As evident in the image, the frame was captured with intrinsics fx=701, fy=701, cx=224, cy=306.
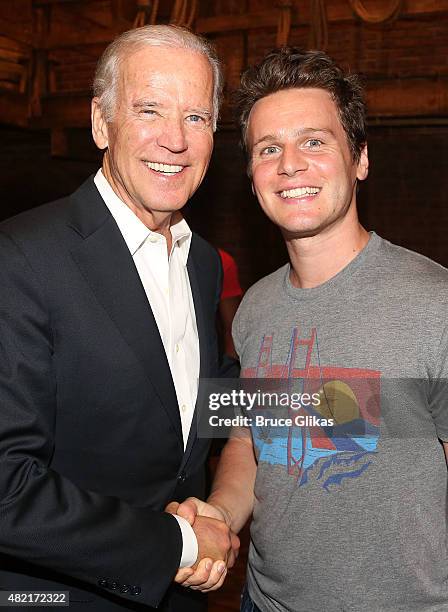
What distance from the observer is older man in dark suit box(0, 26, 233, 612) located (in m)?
1.59

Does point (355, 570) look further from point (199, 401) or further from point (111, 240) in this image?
point (111, 240)

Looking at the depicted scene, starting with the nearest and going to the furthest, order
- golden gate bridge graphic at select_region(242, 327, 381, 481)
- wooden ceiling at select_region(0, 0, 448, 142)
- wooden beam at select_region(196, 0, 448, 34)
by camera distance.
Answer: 1. golden gate bridge graphic at select_region(242, 327, 381, 481)
2. wooden ceiling at select_region(0, 0, 448, 142)
3. wooden beam at select_region(196, 0, 448, 34)

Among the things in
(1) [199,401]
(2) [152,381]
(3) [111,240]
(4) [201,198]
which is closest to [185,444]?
(1) [199,401]

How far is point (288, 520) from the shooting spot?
173 centimetres

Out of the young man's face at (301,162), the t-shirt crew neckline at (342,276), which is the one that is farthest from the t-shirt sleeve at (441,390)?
the young man's face at (301,162)

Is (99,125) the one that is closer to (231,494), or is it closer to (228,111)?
(231,494)

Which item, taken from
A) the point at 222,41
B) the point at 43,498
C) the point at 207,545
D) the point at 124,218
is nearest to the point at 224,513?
the point at 207,545

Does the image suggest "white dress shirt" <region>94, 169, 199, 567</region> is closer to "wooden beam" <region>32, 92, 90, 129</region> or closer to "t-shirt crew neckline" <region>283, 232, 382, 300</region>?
"t-shirt crew neckline" <region>283, 232, 382, 300</region>

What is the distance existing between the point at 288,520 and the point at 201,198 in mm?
7438

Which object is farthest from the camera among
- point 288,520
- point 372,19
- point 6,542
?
point 372,19

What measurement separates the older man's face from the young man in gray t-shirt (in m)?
0.17

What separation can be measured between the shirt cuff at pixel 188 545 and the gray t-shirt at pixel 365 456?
0.17 metres

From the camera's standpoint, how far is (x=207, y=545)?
183 cm

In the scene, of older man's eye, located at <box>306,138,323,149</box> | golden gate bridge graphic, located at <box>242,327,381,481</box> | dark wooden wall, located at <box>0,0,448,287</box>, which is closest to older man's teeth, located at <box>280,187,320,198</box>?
older man's eye, located at <box>306,138,323,149</box>
